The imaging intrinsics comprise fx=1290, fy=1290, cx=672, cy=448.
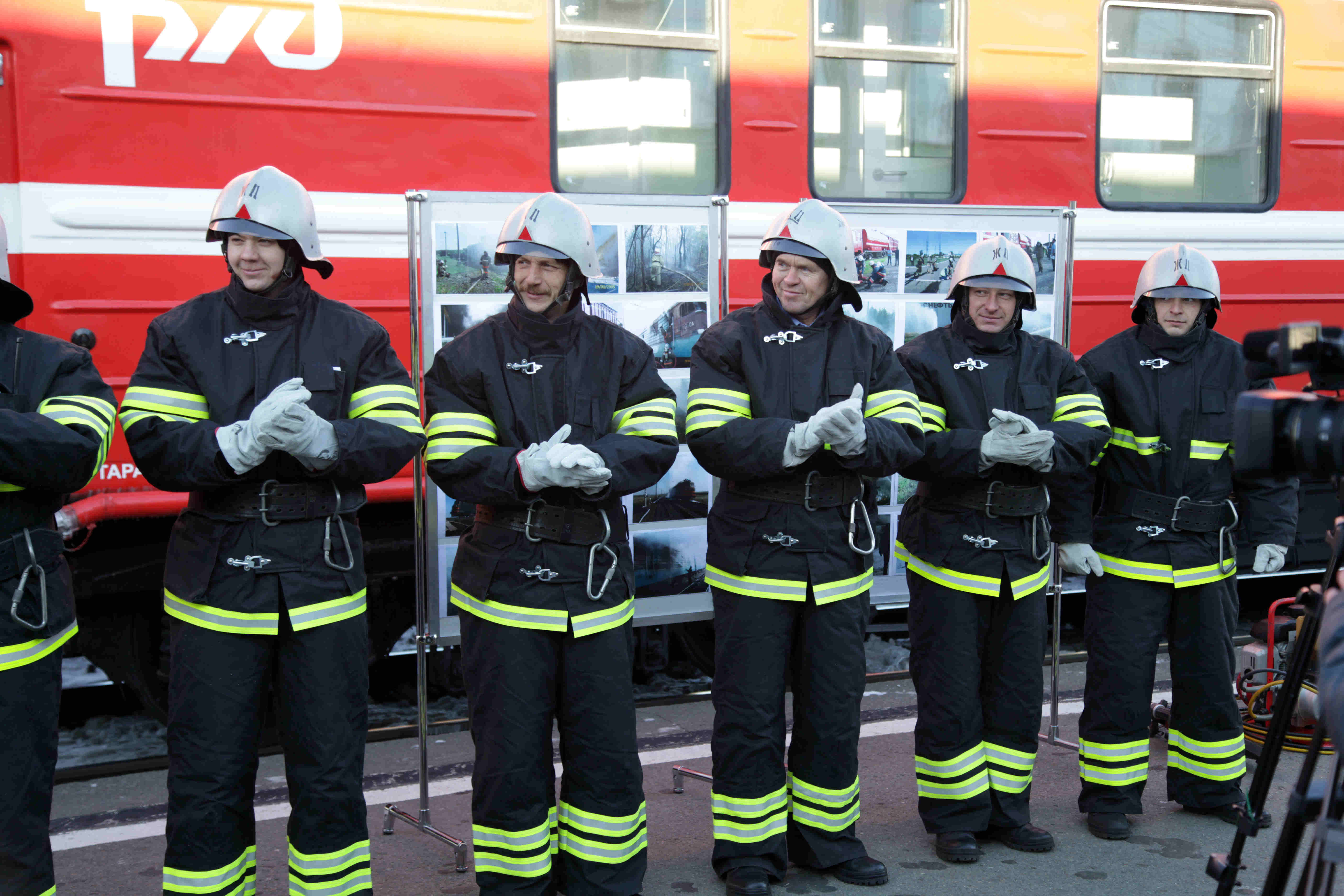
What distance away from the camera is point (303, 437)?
304 cm

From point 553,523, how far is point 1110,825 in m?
2.12

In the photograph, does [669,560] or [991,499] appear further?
[669,560]

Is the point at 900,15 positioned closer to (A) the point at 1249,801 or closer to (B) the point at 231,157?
(B) the point at 231,157

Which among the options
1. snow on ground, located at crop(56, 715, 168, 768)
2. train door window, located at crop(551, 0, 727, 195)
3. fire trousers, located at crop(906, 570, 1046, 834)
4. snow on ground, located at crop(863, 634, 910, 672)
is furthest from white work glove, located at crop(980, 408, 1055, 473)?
snow on ground, located at crop(56, 715, 168, 768)

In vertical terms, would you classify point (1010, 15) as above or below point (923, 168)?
above

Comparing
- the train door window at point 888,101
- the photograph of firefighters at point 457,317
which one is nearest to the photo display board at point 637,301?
the photograph of firefighters at point 457,317

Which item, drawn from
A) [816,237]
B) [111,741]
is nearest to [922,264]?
[816,237]

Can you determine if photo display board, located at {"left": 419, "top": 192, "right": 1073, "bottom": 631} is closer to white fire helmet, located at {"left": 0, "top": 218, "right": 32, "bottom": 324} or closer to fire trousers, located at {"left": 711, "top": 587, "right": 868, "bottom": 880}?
fire trousers, located at {"left": 711, "top": 587, "right": 868, "bottom": 880}

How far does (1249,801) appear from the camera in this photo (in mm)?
2277

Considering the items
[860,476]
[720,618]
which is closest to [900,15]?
[860,476]

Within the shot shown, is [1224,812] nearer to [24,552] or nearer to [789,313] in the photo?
[789,313]

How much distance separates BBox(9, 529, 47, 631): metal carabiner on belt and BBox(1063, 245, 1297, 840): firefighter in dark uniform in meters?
3.08

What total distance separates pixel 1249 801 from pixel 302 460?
2170 mm

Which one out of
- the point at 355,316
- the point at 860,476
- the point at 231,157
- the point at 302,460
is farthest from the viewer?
the point at 231,157
